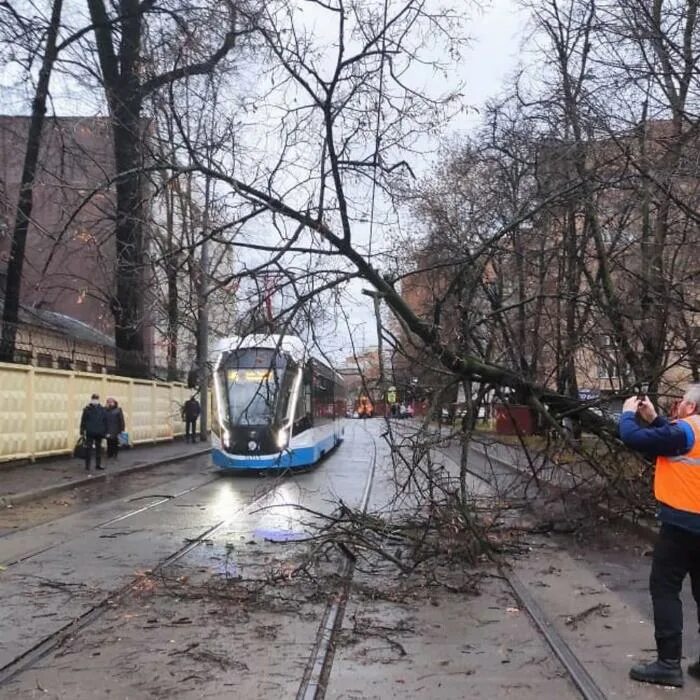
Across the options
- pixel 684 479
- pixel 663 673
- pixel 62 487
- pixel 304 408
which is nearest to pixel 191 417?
pixel 304 408

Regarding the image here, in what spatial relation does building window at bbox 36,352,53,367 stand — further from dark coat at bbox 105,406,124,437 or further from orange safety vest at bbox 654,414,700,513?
orange safety vest at bbox 654,414,700,513

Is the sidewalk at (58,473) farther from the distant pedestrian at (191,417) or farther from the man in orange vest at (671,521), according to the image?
the man in orange vest at (671,521)

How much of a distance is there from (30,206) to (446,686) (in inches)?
689

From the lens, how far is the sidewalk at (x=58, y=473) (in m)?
15.5

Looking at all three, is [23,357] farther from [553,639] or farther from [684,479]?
[684,479]

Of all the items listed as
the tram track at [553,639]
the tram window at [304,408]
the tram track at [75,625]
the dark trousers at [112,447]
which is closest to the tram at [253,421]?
the tram window at [304,408]

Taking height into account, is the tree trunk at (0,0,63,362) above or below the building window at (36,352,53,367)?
above

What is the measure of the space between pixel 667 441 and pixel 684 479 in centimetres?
26

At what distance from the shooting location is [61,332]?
30.7 meters

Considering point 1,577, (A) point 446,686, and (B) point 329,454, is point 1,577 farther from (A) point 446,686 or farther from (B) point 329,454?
(B) point 329,454

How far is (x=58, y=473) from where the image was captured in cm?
1889

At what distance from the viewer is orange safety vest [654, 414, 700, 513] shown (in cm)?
509

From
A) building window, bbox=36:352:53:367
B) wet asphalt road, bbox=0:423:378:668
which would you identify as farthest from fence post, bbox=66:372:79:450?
wet asphalt road, bbox=0:423:378:668

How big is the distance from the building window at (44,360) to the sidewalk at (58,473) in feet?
10.8
